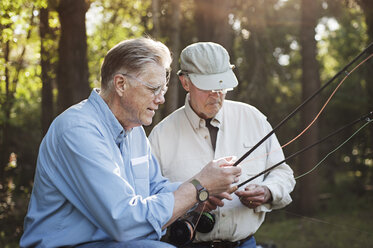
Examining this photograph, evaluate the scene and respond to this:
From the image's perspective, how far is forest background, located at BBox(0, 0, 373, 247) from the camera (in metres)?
5.96

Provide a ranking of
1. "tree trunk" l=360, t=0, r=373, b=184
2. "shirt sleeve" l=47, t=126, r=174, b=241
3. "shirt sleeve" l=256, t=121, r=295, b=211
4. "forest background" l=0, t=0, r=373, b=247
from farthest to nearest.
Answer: "tree trunk" l=360, t=0, r=373, b=184
"forest background" l=0, t=0, r=373, b=247
"shirt sleeve" l=256, t=121, r=295, b=211
"shirt sleeve" l=47, t=126, r=174, b=241

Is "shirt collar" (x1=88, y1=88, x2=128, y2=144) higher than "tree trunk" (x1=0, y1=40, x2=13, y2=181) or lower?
higher

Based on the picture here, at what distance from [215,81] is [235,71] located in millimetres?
5798

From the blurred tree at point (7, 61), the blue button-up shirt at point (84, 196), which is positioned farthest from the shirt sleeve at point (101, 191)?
the blurred tree at point (7, 61)

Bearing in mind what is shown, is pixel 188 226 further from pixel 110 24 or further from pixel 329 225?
pixel 110 24

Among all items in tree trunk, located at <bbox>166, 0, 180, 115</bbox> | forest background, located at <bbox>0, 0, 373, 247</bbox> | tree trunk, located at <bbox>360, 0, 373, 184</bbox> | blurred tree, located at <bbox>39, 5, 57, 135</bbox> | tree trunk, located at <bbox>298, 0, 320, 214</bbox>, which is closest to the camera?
forest background, located at <bbox>0, 0, 373, 247</bbox>

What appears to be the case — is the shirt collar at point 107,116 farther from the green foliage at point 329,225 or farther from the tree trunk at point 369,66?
the tree trunk at point 369,66

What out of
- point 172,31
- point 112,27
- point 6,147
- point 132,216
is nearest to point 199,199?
point 132,216

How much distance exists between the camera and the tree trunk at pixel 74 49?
232 inches

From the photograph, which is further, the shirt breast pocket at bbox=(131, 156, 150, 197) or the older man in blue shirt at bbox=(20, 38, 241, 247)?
the shirt breast pocket at bbox=(131, 156, 150, 197)

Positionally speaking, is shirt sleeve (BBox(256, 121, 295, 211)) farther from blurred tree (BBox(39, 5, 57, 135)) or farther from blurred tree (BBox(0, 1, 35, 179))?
blurred tree (BBox(39, 5, 57, 135))

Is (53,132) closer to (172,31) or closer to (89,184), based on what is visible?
(89,184)

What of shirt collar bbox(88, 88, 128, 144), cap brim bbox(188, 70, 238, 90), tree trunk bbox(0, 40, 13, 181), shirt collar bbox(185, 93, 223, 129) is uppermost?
cap brim bbox(188, 70, 238, 90)

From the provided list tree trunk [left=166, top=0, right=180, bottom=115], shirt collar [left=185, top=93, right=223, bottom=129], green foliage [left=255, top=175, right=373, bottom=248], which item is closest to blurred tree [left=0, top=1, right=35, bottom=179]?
tree trunk [left=166, top=0, right=180, bottom=115]
